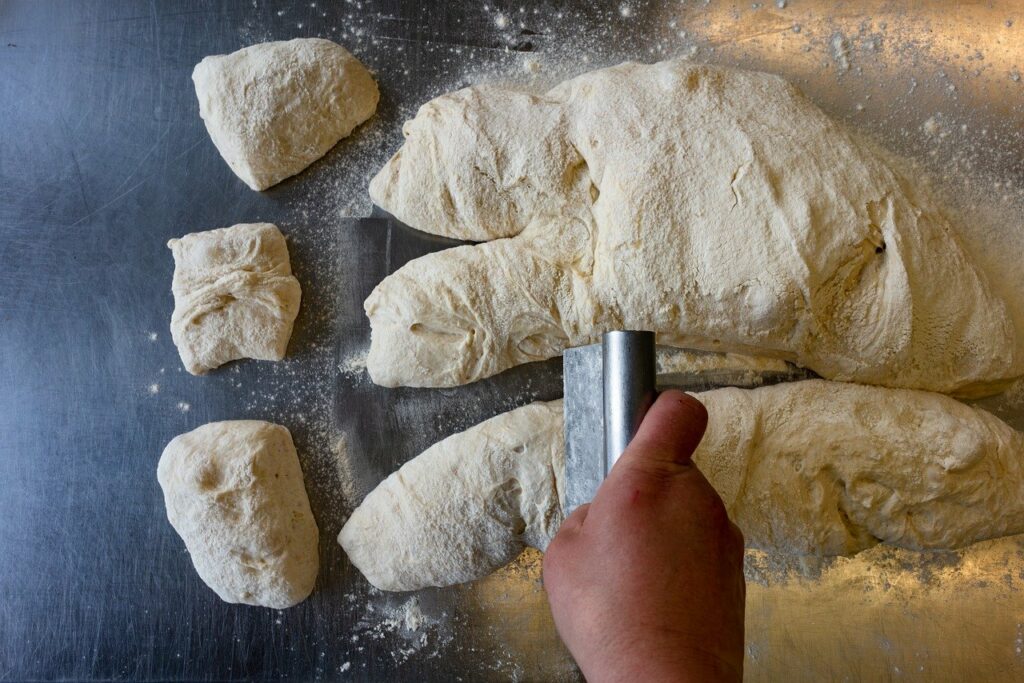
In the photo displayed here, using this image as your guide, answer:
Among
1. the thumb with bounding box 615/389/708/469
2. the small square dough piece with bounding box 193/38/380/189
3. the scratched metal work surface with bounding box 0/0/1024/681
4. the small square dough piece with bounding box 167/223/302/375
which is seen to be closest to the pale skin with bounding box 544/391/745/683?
the thumb with bounding box 615/389/708/469

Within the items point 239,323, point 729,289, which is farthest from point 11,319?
point 729,289

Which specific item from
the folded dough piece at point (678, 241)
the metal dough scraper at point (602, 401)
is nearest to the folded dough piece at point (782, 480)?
the folded dough piece at point (678, 241)

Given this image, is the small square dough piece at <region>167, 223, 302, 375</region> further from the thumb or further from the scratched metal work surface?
the thumb

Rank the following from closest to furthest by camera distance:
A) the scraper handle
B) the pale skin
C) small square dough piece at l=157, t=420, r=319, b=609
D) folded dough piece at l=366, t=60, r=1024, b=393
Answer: the pale skin → the scraper handle → folded dough piece at l=366, t=60, r=1024, b=393 → small square dough piece at l=157, t=420, r=319, b=609

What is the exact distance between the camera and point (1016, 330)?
1.31m

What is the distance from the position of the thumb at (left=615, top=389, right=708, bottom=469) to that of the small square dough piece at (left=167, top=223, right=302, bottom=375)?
2.89 ft

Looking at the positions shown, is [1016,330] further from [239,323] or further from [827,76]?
[239,323]

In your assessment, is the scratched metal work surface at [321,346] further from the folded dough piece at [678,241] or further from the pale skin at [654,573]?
the pale skin at [654,573]

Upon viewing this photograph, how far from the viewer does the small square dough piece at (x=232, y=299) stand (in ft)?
4.58

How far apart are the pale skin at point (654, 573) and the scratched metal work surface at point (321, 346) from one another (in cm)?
59

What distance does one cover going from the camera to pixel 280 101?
140 centimetres

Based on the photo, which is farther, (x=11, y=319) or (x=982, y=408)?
(x=11, y=319)

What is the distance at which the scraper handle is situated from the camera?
2.98 ft

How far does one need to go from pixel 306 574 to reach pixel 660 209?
3.34 ft
